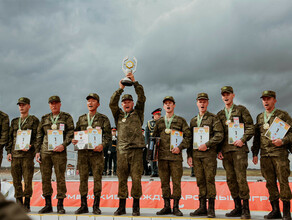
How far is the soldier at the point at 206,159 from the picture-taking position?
18.1ft

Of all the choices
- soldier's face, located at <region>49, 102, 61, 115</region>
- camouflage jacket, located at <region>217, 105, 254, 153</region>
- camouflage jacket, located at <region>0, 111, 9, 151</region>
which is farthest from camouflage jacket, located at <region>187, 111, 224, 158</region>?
camouflage jacket, located at <region>0, 111, 9, 151</region>

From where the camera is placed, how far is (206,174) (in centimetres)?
554

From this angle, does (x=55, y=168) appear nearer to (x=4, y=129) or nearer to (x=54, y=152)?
(x=54, y=152)

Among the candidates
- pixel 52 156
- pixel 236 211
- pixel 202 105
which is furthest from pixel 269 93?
pixel 52 156

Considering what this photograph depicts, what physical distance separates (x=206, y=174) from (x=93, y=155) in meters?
2.29

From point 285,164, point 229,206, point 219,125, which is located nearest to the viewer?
point 285,164

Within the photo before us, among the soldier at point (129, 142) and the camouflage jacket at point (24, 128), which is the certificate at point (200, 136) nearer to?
the soldier at point (129, 142)

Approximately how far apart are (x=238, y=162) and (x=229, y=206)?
84.5 inches

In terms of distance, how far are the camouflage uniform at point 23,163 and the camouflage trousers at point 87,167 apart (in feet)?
4.03

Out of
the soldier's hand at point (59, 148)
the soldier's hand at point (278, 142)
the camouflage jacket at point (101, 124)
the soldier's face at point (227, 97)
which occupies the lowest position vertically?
the soldier's hand at point (59, 148)

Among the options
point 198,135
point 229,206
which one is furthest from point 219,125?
point 229,206

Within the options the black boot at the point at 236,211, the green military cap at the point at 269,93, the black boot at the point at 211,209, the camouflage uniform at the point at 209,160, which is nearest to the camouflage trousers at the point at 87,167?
the camouflage uniform at the point at 209,160

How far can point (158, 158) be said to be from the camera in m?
5.90

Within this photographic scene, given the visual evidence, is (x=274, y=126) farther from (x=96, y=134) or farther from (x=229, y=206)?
(x=96, y=134)
